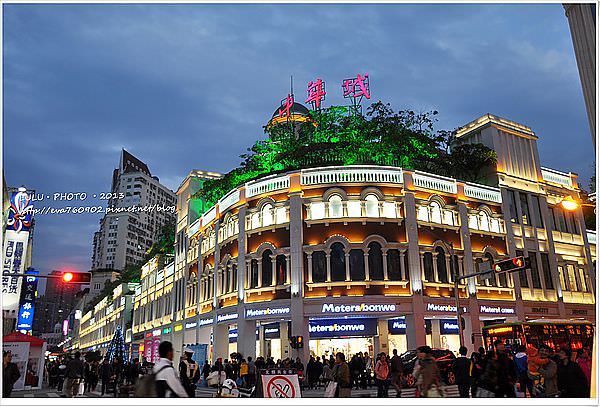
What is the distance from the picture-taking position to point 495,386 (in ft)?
37.1

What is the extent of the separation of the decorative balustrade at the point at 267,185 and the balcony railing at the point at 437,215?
7.97 metres

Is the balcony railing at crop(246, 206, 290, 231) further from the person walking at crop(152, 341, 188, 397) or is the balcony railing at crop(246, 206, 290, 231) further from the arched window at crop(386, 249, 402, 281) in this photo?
the person walking at crop(152, 341, 188, 397)

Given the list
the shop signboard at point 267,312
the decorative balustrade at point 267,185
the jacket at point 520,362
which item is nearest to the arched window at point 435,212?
the decorative balustrade at point 267,185

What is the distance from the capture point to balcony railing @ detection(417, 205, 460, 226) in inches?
1239

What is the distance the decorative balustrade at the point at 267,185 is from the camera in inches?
1243

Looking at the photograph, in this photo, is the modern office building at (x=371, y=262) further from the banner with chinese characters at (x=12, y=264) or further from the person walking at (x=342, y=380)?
the person walking at (x=342, y=380)

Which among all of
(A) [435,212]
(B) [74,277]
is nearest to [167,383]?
(B) [74,277]

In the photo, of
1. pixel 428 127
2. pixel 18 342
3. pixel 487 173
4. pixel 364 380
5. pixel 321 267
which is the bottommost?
pixel 364 380

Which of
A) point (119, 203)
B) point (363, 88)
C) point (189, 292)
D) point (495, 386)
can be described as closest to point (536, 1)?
point (495, 386)

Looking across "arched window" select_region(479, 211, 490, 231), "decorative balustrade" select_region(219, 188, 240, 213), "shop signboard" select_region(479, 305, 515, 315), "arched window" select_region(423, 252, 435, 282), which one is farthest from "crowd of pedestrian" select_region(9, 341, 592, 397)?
"arched window" select_region(479, 211, 490, 231)

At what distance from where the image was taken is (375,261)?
29.7m

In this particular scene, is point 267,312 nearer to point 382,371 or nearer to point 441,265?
point 441,265

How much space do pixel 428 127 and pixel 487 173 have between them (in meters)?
6.04

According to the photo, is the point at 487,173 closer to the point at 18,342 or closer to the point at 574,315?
the point at 574,315
